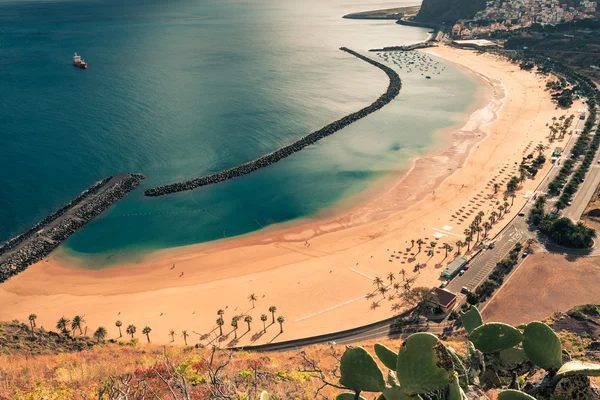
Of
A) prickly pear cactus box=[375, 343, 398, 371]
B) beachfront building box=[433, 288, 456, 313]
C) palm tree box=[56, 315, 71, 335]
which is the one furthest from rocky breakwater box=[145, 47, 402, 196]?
prickly pear cactus box=[375, 343, 398, 371]

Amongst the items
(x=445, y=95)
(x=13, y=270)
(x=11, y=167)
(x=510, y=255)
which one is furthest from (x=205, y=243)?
(x=445, y=95)

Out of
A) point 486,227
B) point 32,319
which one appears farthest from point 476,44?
point 32,319

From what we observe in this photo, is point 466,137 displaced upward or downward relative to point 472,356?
downward

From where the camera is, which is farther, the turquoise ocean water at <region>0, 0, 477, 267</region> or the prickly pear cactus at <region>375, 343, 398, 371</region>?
the turquoise ocean water at <region>0, 0, 477, 267</region>

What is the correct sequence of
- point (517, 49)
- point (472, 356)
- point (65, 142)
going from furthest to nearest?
point (517, 49), point (65, 142), point (472, 356)

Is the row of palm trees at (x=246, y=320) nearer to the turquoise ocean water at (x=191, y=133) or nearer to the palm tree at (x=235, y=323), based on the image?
the palm tree at (x=235, y=323)

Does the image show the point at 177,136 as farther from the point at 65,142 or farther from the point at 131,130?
the point at 65,142

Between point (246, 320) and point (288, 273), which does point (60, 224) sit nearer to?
point (288, 273)

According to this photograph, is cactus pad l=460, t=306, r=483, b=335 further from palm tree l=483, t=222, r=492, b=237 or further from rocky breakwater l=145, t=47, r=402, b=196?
rocky breakwater l=145, t=47, r=402, b=196
